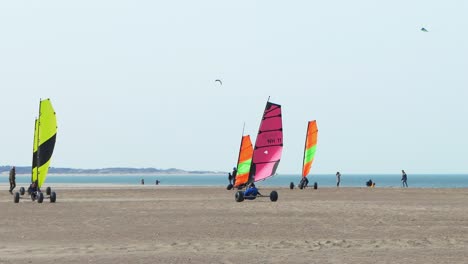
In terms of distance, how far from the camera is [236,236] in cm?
1944

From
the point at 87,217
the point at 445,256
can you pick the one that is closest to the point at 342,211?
the point at 87,217

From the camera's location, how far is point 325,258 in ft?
49.5

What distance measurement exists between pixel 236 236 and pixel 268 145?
70.7ft

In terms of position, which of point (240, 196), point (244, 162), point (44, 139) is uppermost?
point (44, 139)

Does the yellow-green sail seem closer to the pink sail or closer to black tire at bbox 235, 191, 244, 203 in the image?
black tire at bbox 235, 191, 244, 203

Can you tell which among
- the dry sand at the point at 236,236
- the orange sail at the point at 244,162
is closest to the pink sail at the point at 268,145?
the orange sail at the point at 244,162

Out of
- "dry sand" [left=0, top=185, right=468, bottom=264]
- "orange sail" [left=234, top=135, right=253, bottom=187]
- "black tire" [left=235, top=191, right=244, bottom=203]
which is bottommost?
"dry sand" [left=0, top=185, right=468, bottom=264]

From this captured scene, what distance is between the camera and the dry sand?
50.5 ft

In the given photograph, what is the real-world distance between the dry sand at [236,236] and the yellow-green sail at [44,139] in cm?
811

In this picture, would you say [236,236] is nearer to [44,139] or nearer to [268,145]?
[44,139]

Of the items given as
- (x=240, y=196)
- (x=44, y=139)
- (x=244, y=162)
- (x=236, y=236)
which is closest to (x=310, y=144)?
(x=244, y=162)

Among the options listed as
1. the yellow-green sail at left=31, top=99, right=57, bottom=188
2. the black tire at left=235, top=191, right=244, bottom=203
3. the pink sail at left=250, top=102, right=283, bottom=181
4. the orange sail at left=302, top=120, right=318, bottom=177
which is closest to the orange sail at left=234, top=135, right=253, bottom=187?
the pink sail at left=250, top=102, right=283, bottom=181

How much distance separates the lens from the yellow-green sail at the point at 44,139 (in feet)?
123

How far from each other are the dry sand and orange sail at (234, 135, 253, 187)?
12.2 metres
